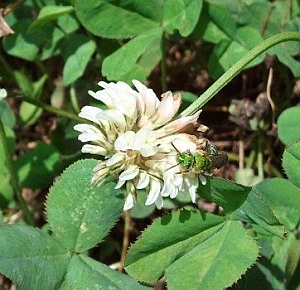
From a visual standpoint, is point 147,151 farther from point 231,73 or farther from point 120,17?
point 120,17

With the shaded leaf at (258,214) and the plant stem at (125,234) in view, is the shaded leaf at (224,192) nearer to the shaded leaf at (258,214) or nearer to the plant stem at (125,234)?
the shaded leaf at (258,214)

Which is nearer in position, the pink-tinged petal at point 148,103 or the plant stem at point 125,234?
the pink-tinged petal at point 148,103

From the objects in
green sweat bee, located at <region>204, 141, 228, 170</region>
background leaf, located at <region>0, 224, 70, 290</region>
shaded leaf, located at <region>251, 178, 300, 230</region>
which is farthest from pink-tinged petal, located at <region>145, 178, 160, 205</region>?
shaded leaf, located at <region>251, 178, 300, 230</region>

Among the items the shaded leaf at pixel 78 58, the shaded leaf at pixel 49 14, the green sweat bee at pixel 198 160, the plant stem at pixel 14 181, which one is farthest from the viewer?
the shaded leaf at pixel 78 58

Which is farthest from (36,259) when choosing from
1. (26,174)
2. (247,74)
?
(247,74)

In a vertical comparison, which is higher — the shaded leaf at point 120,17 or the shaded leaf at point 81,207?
the shaded leaf at point 120,17

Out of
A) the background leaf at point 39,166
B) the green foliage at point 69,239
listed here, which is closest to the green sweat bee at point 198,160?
the green foliage at point 69,239

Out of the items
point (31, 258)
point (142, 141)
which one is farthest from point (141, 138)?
point (31, 258)

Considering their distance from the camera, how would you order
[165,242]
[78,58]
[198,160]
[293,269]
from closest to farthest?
[198,160] < [165,242] < [293,269] < [78,58]

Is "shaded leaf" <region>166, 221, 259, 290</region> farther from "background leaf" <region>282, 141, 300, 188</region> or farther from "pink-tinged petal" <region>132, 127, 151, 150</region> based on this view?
"pink-tinged petal" <region>132, 127, 151, 150</region>
